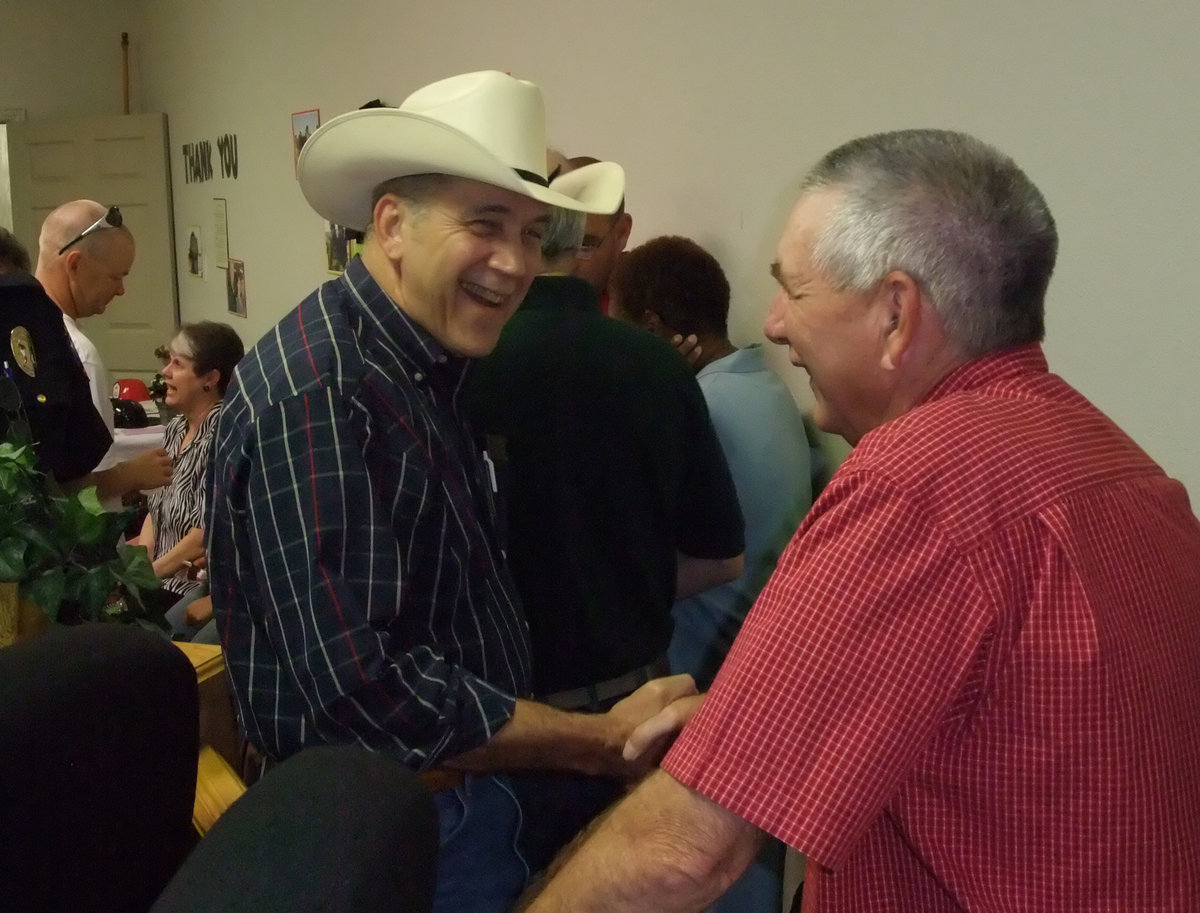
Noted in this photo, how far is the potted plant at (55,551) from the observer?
1.23m

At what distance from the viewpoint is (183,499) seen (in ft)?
9.77

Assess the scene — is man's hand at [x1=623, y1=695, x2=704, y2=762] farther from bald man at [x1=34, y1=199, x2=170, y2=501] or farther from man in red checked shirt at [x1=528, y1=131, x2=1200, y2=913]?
bald man at [x1=34, y1=199, x2=170, y2=501]

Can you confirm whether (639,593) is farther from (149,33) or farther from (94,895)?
(149,33)

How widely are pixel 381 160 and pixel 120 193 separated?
18.3 feet

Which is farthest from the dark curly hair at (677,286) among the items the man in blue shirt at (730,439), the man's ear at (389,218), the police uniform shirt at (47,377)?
the police uniform shirt at (47,377)

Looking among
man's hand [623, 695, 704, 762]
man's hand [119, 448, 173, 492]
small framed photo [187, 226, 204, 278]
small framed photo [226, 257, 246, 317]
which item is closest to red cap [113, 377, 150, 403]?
small framed photo [226, 257, 246, 317]

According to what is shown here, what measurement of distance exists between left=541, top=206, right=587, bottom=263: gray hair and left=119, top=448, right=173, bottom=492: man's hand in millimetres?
1652

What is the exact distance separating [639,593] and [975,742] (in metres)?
0.90

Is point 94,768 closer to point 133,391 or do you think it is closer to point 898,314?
point 898,314

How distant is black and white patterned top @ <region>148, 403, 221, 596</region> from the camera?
2.91 m

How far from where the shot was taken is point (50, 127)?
585 centimetres

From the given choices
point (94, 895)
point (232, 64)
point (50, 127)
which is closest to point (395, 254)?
point (94, 895)

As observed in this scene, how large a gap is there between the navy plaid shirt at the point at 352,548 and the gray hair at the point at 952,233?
510 mm

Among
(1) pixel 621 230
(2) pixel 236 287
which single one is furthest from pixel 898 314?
(2) pixel 236 287
